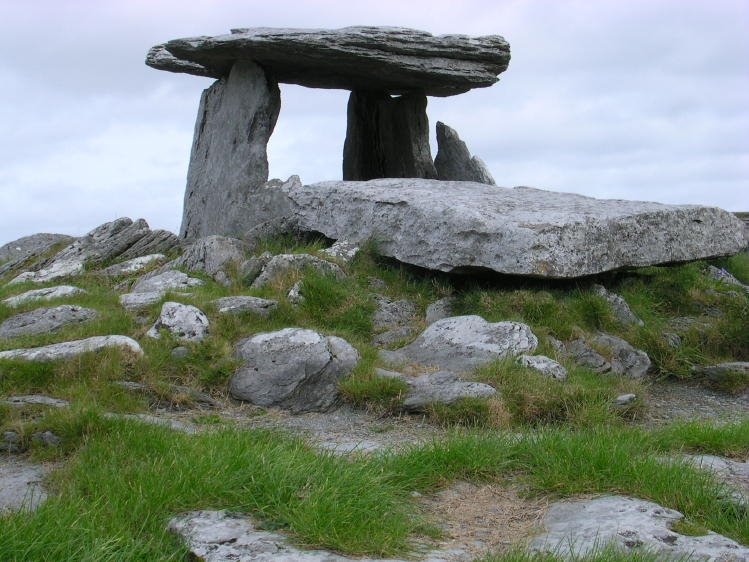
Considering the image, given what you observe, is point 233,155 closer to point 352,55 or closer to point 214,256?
point 352,55

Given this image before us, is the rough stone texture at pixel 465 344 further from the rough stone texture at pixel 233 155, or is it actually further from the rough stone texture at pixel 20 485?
the rough stone texture at pixel 233 155

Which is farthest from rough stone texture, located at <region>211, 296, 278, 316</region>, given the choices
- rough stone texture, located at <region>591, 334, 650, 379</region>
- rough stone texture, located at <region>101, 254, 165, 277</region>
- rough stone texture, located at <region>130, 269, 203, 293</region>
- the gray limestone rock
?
rough stone texture, located at <region>591, 334, 650, 379</region>

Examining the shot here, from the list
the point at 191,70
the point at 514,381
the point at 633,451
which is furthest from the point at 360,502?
the point at 191,70

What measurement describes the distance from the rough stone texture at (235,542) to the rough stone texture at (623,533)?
70 cm

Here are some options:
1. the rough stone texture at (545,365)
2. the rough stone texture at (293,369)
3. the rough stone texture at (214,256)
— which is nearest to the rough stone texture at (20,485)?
the rough stone texture at (293,369)

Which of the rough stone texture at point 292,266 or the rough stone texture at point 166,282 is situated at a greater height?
the rough stone texture at point 292,266

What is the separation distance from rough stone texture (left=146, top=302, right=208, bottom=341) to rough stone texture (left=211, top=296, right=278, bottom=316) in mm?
326

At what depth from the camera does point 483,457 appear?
225 inches

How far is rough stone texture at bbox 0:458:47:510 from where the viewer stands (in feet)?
16.6

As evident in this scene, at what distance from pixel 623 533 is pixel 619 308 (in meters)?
6.36

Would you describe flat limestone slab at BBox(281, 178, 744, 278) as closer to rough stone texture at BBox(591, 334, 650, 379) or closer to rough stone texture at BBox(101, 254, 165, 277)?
rough stone texture at BBox(591, 334, 650, 379)

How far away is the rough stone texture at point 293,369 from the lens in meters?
8.19

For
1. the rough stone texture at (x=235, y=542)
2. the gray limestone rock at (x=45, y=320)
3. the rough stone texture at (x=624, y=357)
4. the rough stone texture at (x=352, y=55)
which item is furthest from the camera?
the rough stone texture at (x=352, y=55)

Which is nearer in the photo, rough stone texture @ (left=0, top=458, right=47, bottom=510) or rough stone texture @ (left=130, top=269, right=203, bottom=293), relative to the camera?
rough stone texture @ (left=0, top=458, right=47, bottom=510)
